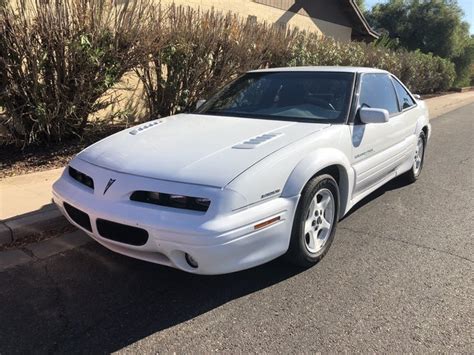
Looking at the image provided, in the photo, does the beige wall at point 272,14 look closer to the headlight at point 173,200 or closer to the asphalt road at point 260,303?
the asphalt road at point 260,303

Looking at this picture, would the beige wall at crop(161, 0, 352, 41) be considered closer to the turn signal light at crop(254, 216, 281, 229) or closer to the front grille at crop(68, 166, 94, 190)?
the front grille at crop(68, 166, 94, 190)

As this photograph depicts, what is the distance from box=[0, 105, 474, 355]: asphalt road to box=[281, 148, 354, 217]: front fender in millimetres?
532

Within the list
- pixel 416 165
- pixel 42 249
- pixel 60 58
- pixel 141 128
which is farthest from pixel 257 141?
pixel 60 58

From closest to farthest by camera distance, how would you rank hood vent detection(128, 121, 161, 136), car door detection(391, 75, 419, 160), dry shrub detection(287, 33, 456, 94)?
hood vent detection(128, 121, 161, 136) < car door detection(391, 75, 419, 160) < dry shrub detection(287, 33, 456, 94)

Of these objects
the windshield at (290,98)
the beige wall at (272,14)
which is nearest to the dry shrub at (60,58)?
the windshield at (290,98)

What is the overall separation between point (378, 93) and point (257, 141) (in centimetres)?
211

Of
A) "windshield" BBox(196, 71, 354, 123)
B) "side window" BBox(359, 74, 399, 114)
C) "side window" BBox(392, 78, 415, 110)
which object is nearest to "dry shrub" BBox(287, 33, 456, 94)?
"side window" BBox(392, 78, 415, 110)

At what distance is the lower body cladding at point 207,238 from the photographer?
9.02ft

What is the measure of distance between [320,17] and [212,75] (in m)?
11.4

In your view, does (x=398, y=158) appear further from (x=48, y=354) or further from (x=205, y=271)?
(x=48, y=354)

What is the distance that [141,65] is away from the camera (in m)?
7.15

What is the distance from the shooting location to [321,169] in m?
3.46

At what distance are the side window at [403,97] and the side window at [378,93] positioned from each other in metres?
0.18

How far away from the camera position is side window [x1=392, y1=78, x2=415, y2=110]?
5468 millimetres
